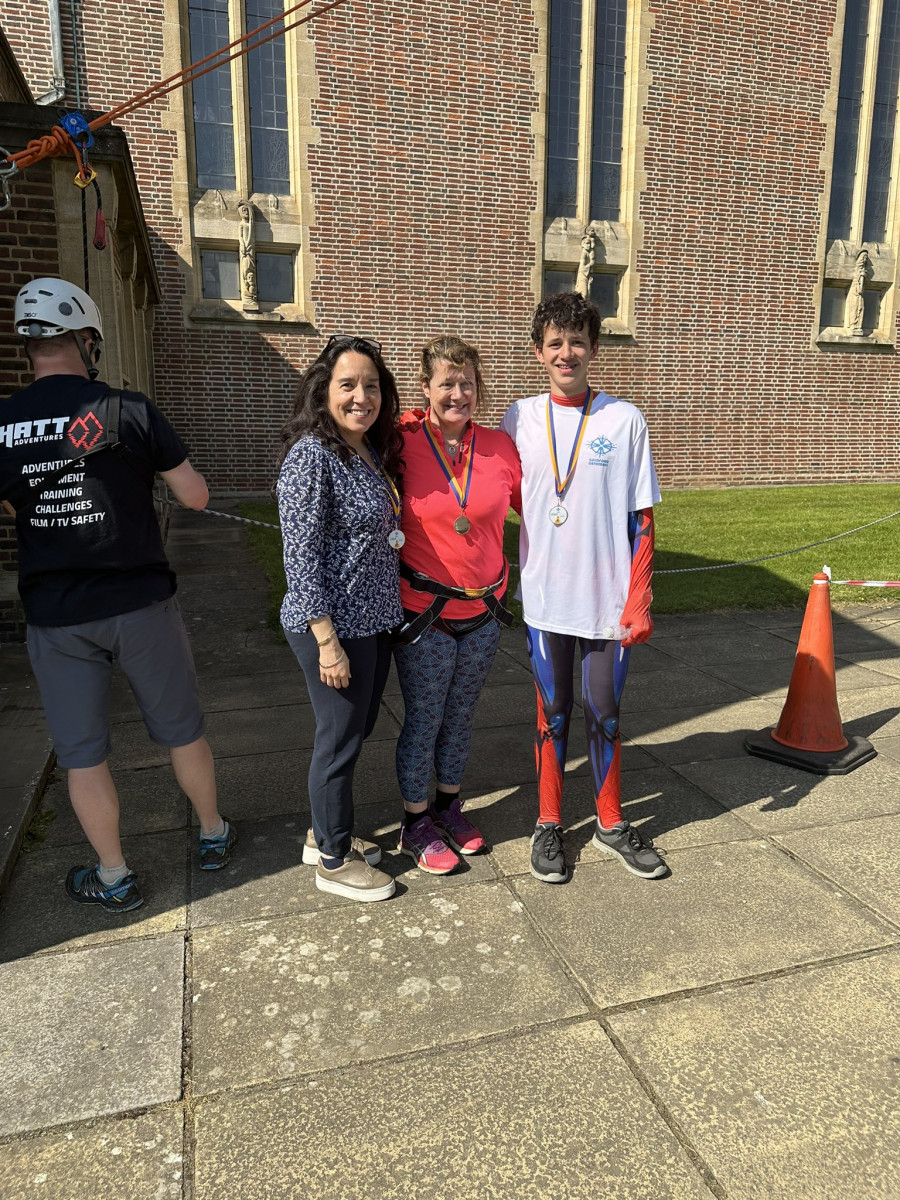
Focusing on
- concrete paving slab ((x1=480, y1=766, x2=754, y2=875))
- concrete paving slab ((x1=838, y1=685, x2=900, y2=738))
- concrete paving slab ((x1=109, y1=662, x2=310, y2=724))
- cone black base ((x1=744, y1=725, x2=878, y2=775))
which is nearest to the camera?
concrete paving slab ((x1=480, y1=766, x2=754, y2=875))

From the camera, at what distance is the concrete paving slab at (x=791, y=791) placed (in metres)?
3.53

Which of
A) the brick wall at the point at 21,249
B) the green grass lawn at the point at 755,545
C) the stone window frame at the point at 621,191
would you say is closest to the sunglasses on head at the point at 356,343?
the brick wall at the point at 21,249

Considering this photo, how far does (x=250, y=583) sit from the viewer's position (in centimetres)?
829

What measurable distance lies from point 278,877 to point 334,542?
1.29 metres

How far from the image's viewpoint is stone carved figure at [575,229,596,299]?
1535cm

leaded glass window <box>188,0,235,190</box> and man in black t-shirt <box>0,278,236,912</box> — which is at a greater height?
leaded glass window <box>188,0,235,190</box>

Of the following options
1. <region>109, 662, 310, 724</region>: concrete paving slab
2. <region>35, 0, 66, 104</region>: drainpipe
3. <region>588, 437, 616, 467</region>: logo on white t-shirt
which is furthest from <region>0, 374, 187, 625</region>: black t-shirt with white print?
<region>35, 0, 66, 104</region>: drainpipe

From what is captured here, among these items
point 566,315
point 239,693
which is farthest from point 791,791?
point 239,693

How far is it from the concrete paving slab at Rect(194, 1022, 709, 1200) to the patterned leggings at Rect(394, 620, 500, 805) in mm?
1131

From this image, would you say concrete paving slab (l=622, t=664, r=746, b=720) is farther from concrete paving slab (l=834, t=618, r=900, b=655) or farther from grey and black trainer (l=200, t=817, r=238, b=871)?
grey and black trainer (l=200, t=817, r=238, b=871)

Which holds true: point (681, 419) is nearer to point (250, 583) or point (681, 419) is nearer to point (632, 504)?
point (250, 583)

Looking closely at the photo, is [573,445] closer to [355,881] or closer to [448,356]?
[448,356]

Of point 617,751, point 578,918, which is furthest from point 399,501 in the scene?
point 578,918

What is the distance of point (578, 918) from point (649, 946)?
257 millimetres
